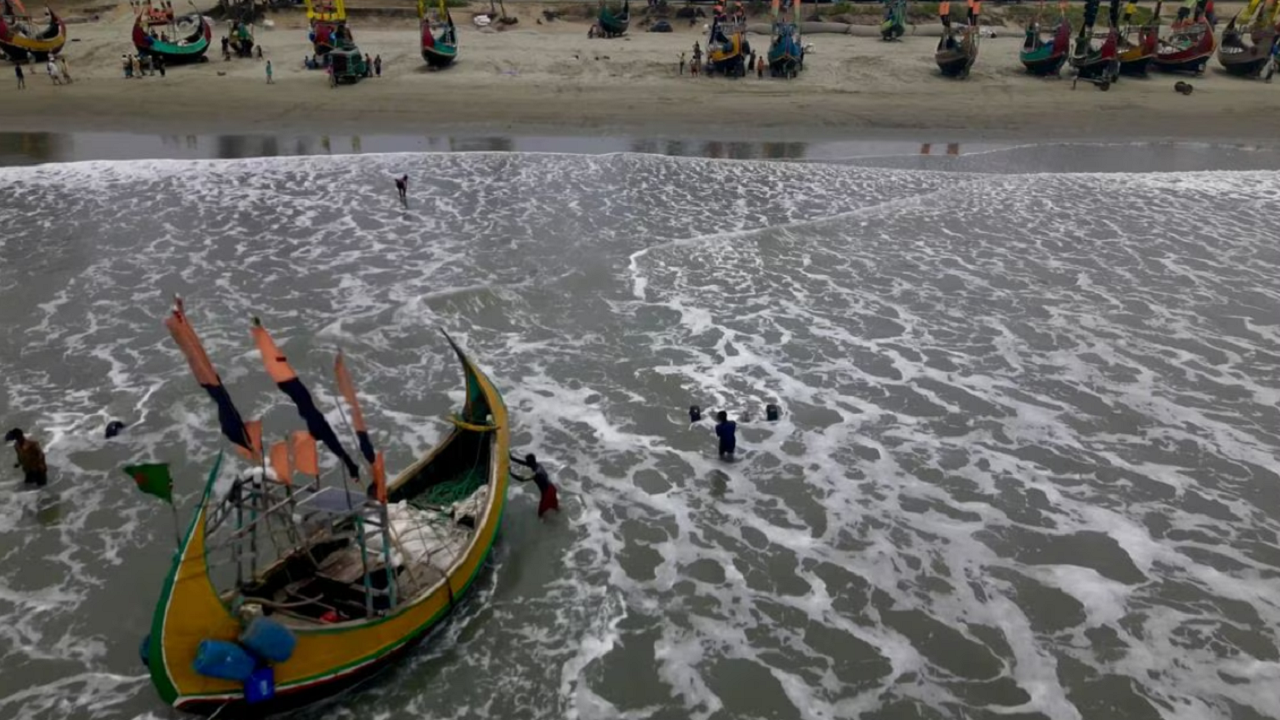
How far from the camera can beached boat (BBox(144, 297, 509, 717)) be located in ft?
21.1

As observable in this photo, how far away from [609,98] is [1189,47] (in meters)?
24.5

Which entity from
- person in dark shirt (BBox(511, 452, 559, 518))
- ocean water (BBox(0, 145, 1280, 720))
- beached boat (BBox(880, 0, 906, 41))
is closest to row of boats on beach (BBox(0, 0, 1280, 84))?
beached boat (BBox(880, 0, 906, 41))

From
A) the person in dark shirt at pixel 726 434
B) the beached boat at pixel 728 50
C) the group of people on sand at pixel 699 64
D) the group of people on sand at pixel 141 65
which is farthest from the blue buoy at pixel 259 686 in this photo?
the group of people on sand at pixel 141 65

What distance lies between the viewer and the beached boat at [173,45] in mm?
33625

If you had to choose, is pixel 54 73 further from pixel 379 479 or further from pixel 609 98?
pixel 379 479

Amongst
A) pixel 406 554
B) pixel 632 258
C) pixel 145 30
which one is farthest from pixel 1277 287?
pixel 145 30

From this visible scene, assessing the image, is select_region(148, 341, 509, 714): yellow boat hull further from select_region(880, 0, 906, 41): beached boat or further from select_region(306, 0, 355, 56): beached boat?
select_region(880, 0, 906, 41): beached boat

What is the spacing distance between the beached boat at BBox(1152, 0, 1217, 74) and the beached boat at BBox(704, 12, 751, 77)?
17.5m

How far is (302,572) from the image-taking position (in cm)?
786

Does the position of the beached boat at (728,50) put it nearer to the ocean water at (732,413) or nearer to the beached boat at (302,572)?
the ocean water at (732,413)

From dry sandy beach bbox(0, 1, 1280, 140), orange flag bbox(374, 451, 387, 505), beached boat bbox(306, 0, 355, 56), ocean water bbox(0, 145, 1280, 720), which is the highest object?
beached boat bbox(306, 0, 355, 56)

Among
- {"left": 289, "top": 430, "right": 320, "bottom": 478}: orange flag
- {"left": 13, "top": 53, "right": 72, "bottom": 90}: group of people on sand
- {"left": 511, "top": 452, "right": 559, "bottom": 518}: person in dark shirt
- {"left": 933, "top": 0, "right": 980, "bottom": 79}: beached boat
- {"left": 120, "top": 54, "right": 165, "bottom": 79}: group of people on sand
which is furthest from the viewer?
{"left": 933, "top": 0, "right": 980, "bottom": 79}: beached boat

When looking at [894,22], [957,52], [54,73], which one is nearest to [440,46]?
[54,73]

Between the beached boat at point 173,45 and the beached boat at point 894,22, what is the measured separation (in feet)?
96.7
